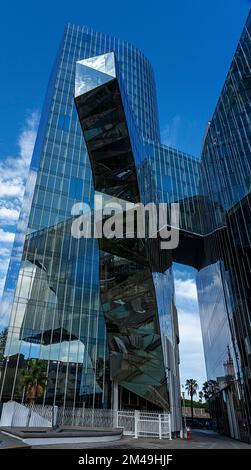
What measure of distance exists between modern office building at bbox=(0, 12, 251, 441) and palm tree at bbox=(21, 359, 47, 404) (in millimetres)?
738

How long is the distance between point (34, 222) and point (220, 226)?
2226 centimetres

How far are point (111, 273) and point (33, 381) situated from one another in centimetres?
1184

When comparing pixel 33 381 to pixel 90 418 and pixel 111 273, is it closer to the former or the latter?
pixel 90 418

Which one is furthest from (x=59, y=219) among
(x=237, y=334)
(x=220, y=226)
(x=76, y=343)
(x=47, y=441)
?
(x=47, y=441)

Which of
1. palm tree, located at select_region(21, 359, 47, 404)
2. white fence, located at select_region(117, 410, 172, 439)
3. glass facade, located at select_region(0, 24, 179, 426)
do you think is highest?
glass facade, located at select_region(0, 24, 179, 426)

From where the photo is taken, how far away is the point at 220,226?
39.5 meters

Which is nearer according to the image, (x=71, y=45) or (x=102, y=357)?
(x=102, y=357)

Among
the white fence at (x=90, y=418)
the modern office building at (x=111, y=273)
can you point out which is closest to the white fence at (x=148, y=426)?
the white fence at (x=90, y=418)

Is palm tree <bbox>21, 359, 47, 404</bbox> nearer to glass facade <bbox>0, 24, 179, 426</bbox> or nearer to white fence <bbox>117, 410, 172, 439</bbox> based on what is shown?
glass facade <bbox>0, 24, 179, 426</bbox>

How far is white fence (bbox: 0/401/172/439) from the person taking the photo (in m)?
20.7

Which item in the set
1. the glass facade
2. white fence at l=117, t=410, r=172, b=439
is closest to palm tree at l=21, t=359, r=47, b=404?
the glass facade

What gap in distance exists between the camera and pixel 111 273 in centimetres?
3225

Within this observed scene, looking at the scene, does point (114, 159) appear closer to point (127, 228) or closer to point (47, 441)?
point (127, 228)

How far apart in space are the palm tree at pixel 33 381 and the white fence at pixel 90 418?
1472 millimetres
